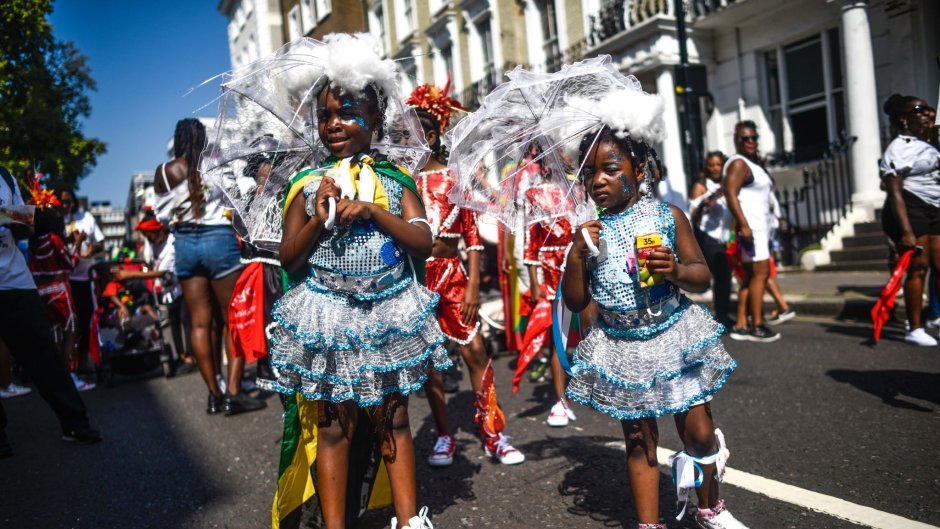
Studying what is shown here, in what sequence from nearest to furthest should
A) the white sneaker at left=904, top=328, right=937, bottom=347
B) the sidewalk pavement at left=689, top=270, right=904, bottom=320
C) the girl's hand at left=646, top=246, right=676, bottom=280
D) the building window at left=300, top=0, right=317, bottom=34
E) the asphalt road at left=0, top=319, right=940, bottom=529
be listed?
the girl's hand at left=646, top=246, right=676, bottom=280, the asphalt road at left=0, top=319, right=940, bottom=529, the white sneaker at left=904, top=328, right=937, bottom=347, the sidewalk pavement at left=689, top=270, right=904, bottom=320, the building window at left=300, top=0, right=317, bottom=34

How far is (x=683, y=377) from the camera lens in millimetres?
2525

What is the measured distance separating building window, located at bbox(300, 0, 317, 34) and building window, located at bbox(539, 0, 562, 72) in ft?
54.8

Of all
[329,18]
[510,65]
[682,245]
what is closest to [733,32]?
[510,65]

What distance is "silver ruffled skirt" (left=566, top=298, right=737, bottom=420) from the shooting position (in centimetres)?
251

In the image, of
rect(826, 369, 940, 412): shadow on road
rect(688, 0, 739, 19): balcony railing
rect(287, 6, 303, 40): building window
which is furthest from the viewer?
rect(287, 6, 303, 40): building window

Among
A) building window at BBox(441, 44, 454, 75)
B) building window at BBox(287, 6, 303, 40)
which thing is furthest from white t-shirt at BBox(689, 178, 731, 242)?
building window at BBox(287, 6, 303, 40)

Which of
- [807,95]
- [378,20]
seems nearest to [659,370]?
[807,95]

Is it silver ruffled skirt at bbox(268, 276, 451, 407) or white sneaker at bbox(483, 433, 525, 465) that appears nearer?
silver ruffled skirt at bbox(268, 276, 451, 407)

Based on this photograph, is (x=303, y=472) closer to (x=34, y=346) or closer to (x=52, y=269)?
(x=34, y=346)

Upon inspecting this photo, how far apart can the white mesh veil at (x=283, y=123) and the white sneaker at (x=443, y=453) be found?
150 cm

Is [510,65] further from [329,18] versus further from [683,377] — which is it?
[683,377]

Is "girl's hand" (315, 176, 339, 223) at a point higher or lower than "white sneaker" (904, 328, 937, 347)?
higher

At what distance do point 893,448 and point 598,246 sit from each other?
2056 millimetres

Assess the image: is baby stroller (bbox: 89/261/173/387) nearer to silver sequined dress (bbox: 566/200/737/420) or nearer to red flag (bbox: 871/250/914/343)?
silver sequined dress (bbox: 566/200/737/420)
